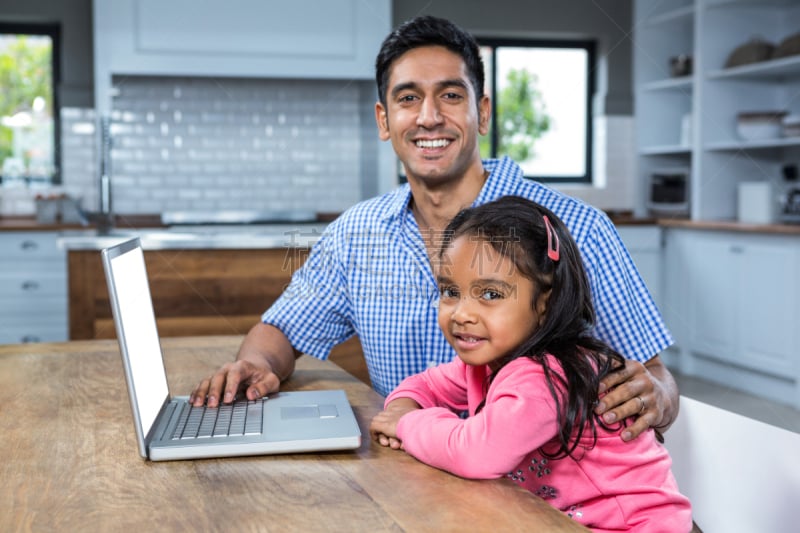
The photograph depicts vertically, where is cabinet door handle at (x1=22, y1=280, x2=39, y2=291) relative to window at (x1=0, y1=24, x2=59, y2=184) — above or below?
below

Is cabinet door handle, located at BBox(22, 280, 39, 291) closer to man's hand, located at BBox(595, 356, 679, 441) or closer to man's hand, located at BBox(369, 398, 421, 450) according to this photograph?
man's hand, located at BBox(369, 398, 421, 450)

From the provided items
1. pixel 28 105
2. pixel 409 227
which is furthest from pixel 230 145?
pixel 409 227

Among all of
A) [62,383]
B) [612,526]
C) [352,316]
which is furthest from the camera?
[352,316]

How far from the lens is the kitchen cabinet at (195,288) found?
328cm

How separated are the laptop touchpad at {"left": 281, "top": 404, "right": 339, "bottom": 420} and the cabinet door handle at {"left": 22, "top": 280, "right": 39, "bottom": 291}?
12.3 feet

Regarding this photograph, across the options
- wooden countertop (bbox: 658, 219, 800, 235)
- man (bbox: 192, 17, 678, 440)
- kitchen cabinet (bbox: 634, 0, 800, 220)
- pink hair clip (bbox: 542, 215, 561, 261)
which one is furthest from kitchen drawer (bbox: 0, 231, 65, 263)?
pink hair clip (bbox: 542, 215, 561, 261)

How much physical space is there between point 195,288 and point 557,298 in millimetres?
2443

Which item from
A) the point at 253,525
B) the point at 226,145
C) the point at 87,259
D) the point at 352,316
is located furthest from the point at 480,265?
the point at 226,145

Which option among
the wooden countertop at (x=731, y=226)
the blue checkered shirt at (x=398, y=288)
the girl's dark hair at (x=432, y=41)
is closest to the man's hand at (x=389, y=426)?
the blue checkered shirt at (x=398, y=288)

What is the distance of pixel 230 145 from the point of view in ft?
17.0

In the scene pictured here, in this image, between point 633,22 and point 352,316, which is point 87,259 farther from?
point 633,22

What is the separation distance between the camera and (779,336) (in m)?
4.10

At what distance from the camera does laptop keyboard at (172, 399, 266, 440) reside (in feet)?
3.54

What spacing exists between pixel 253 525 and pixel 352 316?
1.06m
